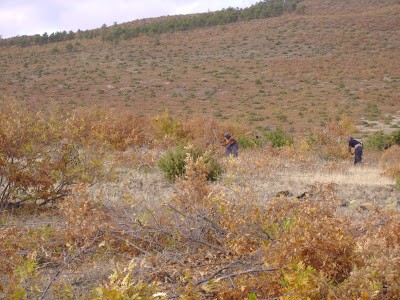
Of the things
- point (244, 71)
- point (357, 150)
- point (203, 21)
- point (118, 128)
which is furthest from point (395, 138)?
point (203, 21)

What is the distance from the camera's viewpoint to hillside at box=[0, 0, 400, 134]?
3416cm

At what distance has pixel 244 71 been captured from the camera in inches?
1793

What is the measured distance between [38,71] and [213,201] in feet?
141

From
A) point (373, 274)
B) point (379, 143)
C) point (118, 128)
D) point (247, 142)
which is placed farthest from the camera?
point (379, 143)

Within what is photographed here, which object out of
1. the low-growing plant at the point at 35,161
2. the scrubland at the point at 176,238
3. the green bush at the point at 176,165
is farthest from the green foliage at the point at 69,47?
the low-growing plant at the point at 35,161

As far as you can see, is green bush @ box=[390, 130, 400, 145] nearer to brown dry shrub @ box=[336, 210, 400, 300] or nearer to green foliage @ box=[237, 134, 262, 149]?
green foliage @ box=[237, 134, 262, 149]

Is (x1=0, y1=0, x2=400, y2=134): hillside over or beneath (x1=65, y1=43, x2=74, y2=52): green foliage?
beneath

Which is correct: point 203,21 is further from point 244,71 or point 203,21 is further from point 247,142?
point 247,142

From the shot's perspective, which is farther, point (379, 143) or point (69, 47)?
point (69, 47)

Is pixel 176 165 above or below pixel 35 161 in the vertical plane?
below

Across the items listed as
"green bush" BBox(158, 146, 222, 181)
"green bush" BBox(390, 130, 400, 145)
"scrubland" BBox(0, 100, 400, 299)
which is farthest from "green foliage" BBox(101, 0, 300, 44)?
"scrubland" BBox(0, 100, 400, 299)

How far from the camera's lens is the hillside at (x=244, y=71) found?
3416 cm

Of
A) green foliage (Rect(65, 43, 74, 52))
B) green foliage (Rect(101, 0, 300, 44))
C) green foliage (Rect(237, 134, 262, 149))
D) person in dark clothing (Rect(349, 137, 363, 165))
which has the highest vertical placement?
green foliage (Rect(101, 0, 300, 44))

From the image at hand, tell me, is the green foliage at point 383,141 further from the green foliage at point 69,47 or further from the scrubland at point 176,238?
the green foliage at point 69,47
